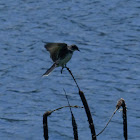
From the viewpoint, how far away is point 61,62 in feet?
20.9

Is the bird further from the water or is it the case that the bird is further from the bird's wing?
the water

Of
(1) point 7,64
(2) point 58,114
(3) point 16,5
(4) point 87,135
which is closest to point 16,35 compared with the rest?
(1) point 7,64

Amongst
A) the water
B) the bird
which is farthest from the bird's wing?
the water

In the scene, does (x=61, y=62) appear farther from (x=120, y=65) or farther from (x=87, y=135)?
(x=120, y=65)

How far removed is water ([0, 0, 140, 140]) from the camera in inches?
438

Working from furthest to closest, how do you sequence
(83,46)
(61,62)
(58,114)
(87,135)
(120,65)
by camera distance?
(83,46) < (120,65) < (58,114) < (87,135) < (61,62)

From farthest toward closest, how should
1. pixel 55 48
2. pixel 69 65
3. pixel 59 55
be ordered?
pixel 69 65 < pixel 59 55 < pixel 55 48

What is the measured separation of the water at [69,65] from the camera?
438 inches

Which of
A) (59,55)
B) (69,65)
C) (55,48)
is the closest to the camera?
(55,48)

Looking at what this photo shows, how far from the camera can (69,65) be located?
14312 mm

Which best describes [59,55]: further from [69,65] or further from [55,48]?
[69,65]

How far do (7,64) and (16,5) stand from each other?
21.1 ft

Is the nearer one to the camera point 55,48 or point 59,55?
point 55,48

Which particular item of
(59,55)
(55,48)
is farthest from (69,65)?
(55,48)
